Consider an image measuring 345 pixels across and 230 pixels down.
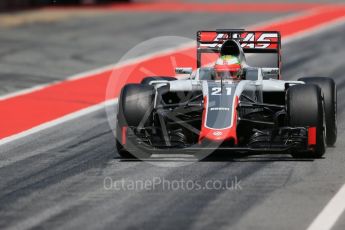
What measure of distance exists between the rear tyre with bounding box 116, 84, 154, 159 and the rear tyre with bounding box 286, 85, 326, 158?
200 cm

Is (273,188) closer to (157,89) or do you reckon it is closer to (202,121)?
(202,121)

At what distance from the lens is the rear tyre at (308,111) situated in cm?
1476

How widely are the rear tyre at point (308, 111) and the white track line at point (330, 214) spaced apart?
6.92 feet

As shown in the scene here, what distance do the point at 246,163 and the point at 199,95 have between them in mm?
1364

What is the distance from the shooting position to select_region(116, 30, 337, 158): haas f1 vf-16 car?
14.6 m

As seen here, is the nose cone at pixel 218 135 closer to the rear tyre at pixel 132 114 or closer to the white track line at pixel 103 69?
the rear tyre at pixel 132 114

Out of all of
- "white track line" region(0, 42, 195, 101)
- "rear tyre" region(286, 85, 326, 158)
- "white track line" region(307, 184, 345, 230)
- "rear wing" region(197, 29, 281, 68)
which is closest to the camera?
"white track line" region(307, 184, 345, 230)

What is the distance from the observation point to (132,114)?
49.9 ft

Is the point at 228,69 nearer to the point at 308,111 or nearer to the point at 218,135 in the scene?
the point at 308,111

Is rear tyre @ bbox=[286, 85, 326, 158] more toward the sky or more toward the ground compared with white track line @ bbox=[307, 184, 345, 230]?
more toward the sky

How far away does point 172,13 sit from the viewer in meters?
42.7

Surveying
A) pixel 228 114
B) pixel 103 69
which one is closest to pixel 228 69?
pixel 228 114

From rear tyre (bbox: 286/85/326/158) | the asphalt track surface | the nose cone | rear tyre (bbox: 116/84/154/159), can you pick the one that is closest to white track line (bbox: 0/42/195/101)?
the asphalt track surface

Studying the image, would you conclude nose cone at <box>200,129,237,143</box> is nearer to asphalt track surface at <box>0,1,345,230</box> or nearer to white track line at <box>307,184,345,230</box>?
asphalt track surface at <box>0,1,345,230</box>
